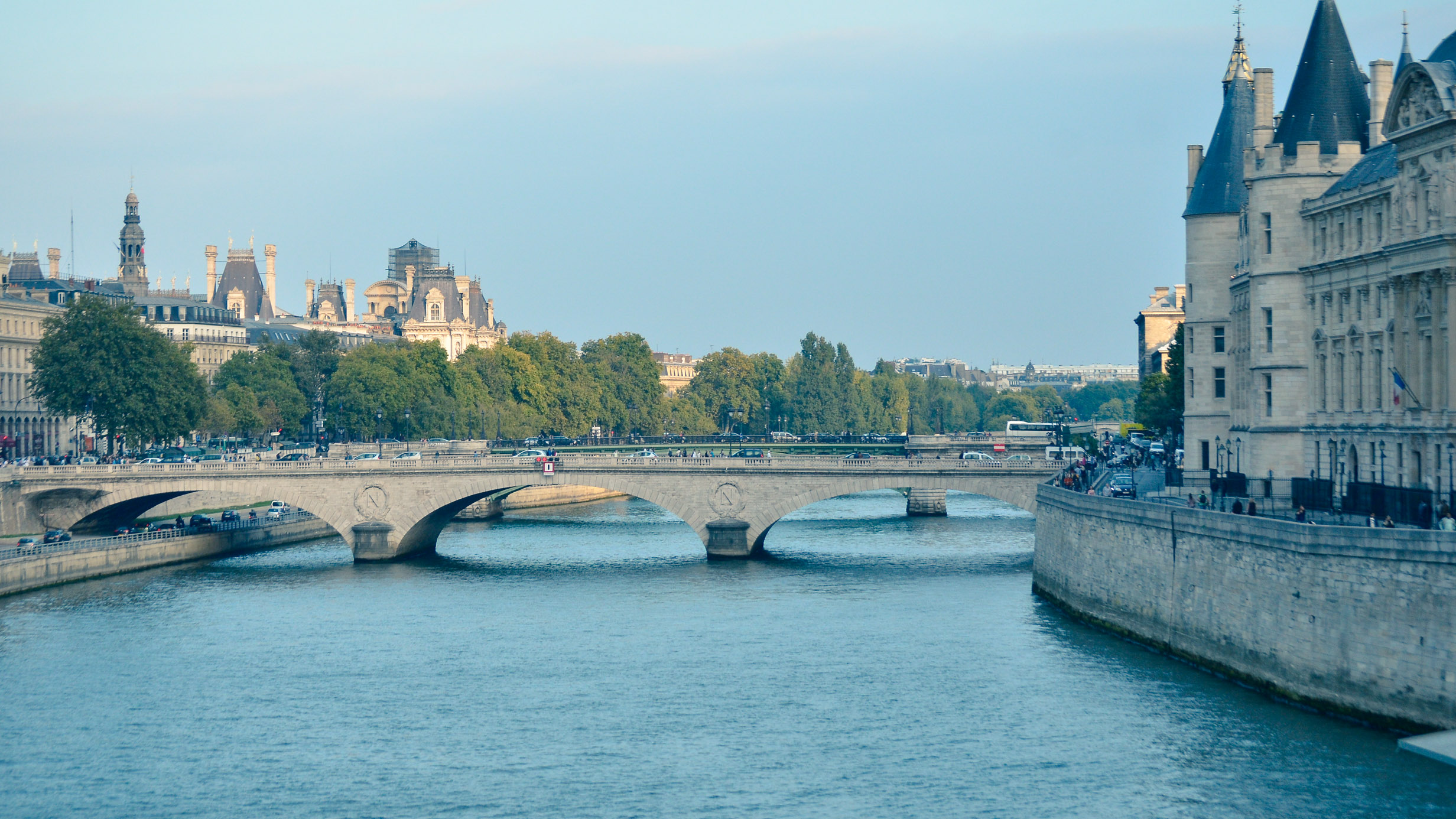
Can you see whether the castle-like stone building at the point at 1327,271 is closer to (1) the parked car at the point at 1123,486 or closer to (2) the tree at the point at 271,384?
(1) the parked car at the point at 1123,486

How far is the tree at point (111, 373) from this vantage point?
315 feet

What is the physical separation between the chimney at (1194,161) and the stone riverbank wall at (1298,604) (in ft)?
62.7

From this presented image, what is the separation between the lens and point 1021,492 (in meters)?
74.2

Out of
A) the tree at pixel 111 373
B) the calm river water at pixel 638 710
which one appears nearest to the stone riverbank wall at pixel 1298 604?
the calm river water at pixel 638 710

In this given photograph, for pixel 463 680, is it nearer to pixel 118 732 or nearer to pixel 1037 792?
pixel 118 732

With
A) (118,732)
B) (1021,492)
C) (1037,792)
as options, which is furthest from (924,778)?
(1021,492)

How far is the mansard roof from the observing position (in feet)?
199

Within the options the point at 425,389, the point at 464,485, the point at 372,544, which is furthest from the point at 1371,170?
the point at 425,389

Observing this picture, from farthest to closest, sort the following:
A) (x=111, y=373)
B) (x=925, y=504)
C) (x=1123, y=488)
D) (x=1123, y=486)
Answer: (x=925, y=504) → (x=111, y=373) → (x=1123, y=486) → (x=1123, y=488)

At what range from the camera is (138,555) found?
7025 cm

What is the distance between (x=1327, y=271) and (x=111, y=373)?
69428mm

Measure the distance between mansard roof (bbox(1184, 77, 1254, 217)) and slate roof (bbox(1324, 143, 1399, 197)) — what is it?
9.30 m

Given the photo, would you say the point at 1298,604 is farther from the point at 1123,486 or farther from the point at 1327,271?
the point at 1123,486

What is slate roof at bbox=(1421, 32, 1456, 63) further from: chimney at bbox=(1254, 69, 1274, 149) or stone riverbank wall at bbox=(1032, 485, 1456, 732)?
stone riverbank wall at bbox=(1032, 485, 1456, 732)
